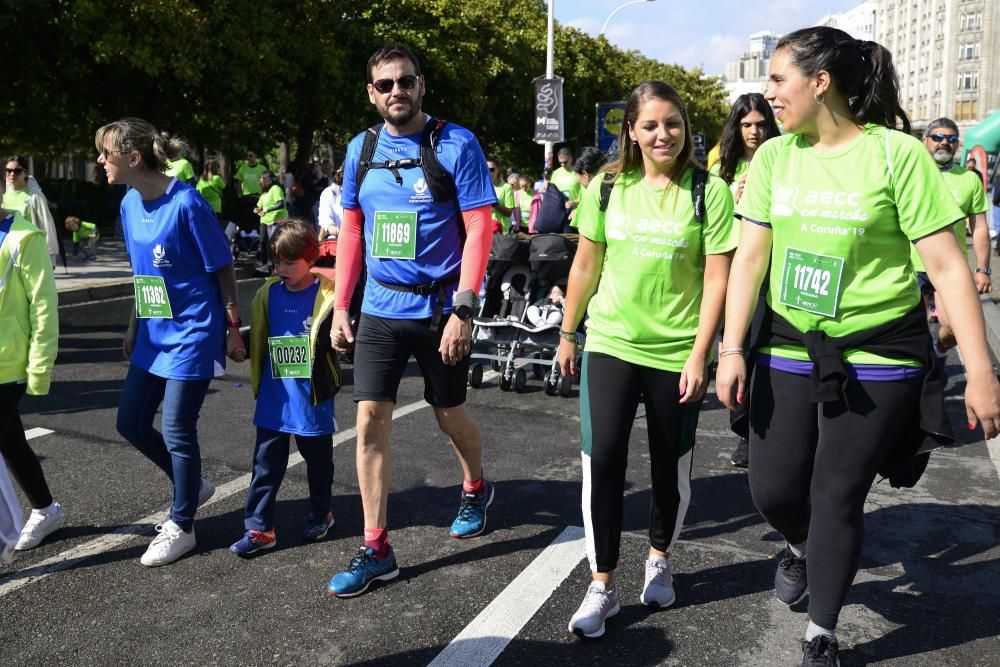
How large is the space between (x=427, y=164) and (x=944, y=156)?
4354 mm

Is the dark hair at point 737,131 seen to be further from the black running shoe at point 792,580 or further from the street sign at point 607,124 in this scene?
the street sign at point 607,124

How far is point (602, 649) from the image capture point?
3.21 m

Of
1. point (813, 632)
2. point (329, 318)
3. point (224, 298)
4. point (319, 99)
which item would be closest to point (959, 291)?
point (813, 632)

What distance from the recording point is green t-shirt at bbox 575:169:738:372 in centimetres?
327

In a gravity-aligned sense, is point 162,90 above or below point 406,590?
above

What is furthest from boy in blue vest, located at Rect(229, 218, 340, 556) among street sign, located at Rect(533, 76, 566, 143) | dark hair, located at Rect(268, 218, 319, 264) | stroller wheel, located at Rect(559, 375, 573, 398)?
street sign, located at Rect(533, 76, 566, 143)

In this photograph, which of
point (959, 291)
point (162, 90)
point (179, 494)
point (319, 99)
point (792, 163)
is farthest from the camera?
point (319, 99)

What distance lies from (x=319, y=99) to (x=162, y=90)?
18.2ft

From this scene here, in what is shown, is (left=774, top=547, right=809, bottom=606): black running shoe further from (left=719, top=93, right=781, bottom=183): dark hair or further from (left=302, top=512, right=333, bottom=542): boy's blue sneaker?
(left=719, top=93, right=781, bottom=183): dark hair

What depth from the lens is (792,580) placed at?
3453 mm

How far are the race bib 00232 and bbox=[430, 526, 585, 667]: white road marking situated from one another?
1206mm

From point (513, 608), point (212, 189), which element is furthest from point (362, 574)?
point (212, 189)

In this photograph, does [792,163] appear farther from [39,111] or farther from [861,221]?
[39,111]

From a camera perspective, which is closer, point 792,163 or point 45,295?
point 792,163
